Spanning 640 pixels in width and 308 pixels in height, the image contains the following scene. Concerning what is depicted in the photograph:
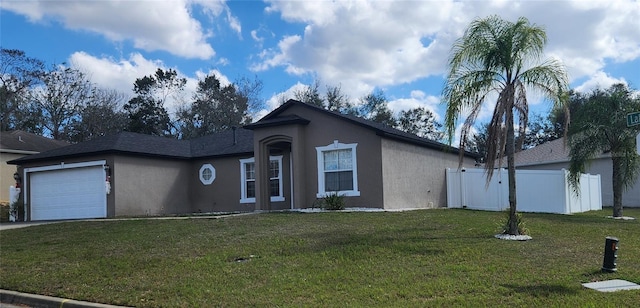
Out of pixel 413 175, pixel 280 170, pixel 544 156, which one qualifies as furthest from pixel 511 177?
pixel 544 156

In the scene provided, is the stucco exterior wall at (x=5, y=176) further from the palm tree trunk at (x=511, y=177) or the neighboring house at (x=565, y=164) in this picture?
the neighboring house at (x=565, y=164)

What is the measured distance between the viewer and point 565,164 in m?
30.6

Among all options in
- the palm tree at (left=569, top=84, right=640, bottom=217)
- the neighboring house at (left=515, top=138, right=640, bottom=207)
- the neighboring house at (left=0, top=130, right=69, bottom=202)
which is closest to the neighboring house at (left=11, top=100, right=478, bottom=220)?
the palm tree at (left=569, top=84, right=640, bottom=217)

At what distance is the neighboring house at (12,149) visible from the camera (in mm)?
30750

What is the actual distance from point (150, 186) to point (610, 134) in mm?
17671

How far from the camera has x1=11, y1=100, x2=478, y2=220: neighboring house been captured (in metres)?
18.9

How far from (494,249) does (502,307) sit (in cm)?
385

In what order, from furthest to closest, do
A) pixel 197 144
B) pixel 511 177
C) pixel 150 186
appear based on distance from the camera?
1. pixel 197 144
2. pixel 150 186
3. pixel 511 177

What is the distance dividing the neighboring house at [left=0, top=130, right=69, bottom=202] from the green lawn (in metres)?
19.1

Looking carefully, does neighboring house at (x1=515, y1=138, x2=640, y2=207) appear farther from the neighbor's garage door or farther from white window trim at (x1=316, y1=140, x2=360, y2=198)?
the neighbor's garage door

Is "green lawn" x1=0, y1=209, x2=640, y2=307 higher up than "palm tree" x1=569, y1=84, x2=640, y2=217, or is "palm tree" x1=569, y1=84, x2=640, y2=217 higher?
"palm tree" x1=569, y1=84, x2=640, y2=217

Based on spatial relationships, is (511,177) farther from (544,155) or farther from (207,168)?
(544,155)

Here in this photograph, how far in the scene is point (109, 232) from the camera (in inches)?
558

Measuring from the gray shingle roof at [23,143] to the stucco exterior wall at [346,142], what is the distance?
20.6m
